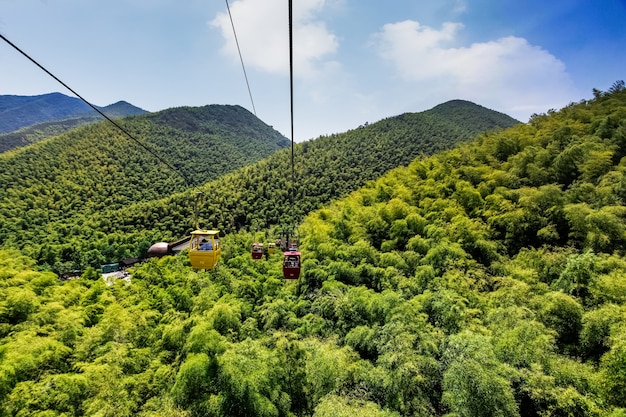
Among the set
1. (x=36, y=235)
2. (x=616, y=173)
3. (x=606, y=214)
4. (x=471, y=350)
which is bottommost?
(x=36, y=235)

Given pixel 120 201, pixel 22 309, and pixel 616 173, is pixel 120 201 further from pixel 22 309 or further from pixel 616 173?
pixel 616 173

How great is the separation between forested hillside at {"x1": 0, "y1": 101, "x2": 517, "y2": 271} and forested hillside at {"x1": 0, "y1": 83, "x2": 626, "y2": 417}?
21.6 meters

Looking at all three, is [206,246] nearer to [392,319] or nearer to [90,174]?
[392,319]

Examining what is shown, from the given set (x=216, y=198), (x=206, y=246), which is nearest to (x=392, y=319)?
(x=206, y=246)

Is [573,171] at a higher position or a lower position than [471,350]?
higher

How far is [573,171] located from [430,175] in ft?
39.7

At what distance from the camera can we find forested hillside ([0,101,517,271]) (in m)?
51.7

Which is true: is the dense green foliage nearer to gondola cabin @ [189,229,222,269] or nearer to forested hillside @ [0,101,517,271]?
forested hillside @ [0,101,517,271]

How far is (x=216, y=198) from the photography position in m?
56.8

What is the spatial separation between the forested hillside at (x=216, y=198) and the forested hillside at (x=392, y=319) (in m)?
21.6

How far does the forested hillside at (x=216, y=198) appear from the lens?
51688mm

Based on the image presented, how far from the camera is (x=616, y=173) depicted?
20.5 metres

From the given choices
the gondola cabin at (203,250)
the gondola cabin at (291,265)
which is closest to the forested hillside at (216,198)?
the gondola cabin at (291,265)

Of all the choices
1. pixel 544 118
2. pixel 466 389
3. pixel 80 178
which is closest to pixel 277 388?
pixel 466 389
